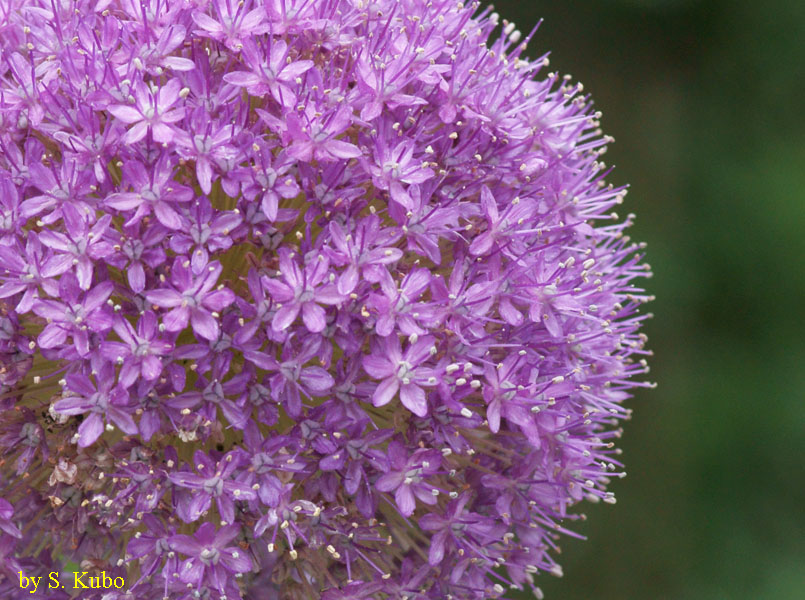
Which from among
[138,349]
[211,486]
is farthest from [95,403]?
[211,486]

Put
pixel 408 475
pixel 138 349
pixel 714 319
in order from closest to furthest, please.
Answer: pixel 138 349
pixel 408 475
pixel 714 319

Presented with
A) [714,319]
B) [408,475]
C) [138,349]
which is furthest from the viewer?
Result: [714,319]

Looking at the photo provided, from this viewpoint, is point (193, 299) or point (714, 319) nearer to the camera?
point (193, 299)

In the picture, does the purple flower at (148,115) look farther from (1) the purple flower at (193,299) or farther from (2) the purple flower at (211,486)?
(2) the purple flower at (211,486)

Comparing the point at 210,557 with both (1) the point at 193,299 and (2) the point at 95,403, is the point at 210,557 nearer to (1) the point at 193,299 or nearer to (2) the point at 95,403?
(2) the point at 95,403

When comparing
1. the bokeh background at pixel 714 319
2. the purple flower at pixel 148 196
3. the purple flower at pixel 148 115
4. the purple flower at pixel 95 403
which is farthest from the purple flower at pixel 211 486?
the bokeh background at pixel 714 319

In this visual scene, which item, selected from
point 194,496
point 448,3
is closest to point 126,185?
point 194,496
